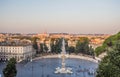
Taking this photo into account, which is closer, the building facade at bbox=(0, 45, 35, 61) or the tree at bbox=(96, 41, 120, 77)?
the tree at bbox=(96, 41, 120, 77)

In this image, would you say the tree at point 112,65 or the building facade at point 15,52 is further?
the building facade at point 15,52

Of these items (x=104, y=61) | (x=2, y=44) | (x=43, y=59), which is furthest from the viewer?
(x=2, y=44)

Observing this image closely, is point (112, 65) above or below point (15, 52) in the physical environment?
above

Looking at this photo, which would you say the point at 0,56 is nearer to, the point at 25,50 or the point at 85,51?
the point at 25,50

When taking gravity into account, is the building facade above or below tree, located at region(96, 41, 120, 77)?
below

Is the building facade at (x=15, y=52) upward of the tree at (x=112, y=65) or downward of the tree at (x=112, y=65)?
downward

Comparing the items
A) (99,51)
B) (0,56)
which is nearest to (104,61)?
(99,51)

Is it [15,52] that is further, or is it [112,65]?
[15,52]

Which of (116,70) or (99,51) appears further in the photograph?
(99,51)
